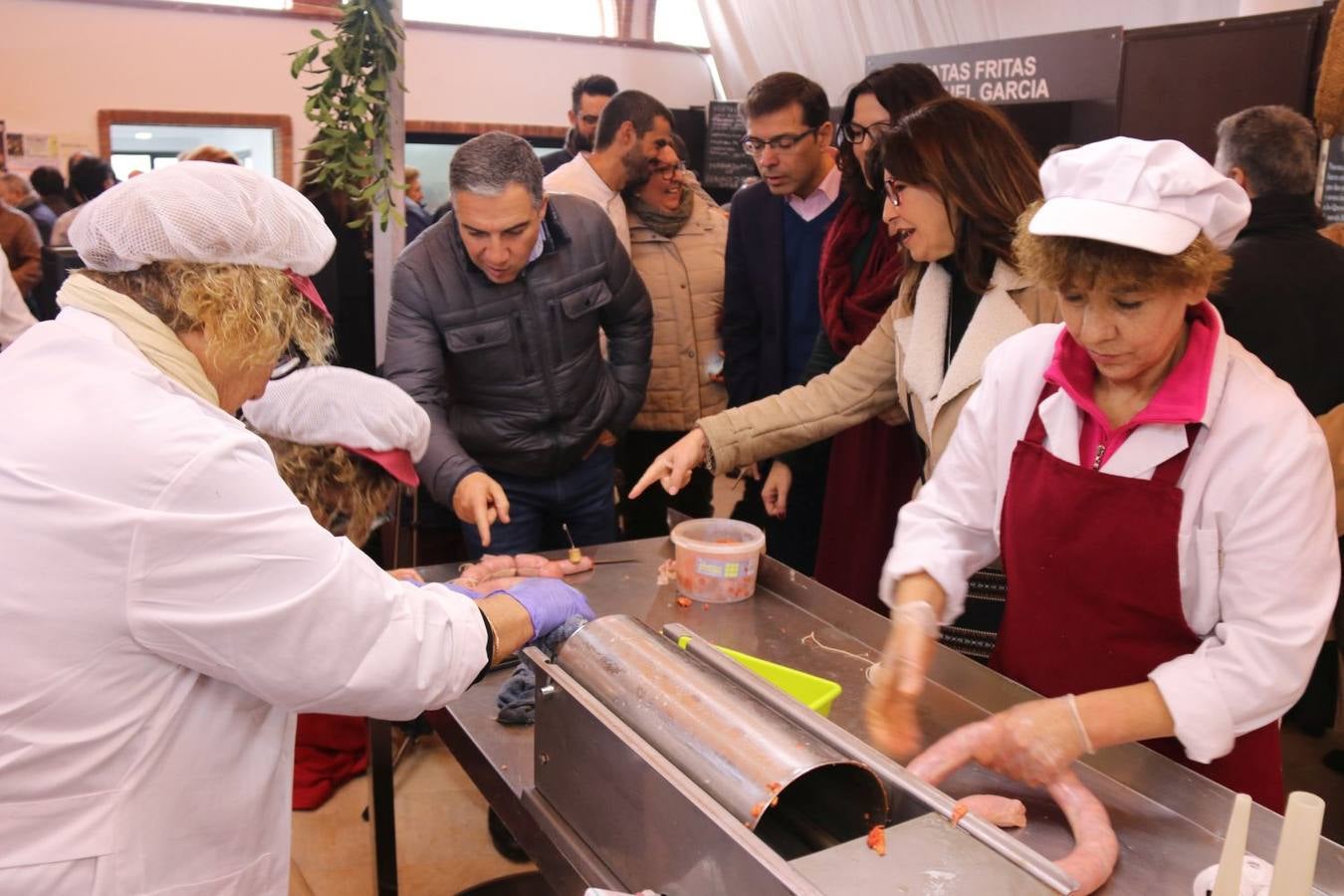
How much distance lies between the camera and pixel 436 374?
114 inches

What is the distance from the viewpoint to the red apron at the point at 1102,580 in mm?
1581

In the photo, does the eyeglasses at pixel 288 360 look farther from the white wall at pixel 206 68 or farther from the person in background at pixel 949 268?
the white wall at pixel 206 68

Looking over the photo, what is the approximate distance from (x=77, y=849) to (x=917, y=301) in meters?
1.75

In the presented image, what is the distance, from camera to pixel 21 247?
5.31 metres

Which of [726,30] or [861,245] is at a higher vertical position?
[726,30]

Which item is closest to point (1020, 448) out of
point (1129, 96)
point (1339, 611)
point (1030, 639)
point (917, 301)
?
point (1030, 639)

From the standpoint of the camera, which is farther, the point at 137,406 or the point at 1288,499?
the point at 1288,499

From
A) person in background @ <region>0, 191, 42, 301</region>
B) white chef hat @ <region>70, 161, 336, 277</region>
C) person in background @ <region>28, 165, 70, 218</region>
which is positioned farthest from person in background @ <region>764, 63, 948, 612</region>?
person in background @ <region>28, 165, 70, 218</region>

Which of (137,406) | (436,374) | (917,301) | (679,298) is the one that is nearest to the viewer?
(137,406)

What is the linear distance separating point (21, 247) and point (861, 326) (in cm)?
433

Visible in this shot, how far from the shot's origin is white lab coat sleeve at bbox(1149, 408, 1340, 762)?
57.6 inches

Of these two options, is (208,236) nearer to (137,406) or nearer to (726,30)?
(137,406)

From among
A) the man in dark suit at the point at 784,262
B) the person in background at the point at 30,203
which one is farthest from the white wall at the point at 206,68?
the man in dark suit at the point at 784,262

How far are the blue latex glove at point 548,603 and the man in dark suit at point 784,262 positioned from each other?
4.56ft
